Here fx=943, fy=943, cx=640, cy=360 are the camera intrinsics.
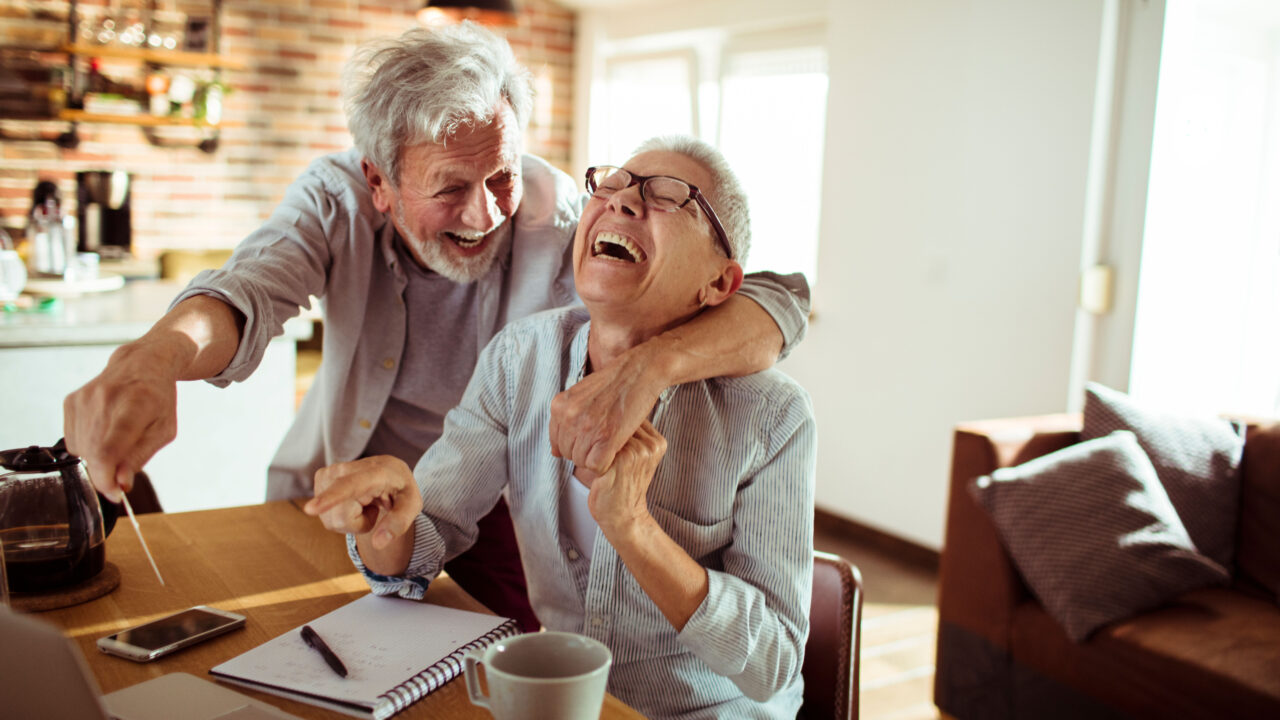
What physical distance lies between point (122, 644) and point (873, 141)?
3.66 meters

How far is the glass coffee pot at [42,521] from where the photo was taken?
3.59ft

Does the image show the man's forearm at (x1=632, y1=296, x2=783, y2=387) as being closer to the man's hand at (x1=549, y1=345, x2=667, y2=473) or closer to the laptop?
the man's hand at (x1=549, y1=345, x2=667, y2=473)

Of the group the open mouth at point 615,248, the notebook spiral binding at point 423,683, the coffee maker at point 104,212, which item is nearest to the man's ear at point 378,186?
the open mouth at point 615,248

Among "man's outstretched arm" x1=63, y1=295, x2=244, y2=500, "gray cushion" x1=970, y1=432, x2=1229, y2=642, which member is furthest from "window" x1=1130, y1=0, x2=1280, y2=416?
"man's outstretched arm" x1=63, y1=295, x2=244, y2=500

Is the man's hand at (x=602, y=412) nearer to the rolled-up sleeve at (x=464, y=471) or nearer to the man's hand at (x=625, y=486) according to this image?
the man's hand at (x=625, y=486)

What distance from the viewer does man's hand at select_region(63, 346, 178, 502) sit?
864 millimetres

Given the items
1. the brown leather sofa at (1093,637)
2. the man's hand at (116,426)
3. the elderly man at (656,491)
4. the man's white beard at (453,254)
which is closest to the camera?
the man's hand at (116,426)

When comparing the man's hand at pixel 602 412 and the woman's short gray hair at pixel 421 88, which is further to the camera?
the woman's short gray hair at pixel 421 88

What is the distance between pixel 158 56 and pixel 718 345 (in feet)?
15.2

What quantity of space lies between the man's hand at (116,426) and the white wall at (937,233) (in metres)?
3.19

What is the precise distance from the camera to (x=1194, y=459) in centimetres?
263

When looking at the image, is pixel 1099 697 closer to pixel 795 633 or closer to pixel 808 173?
pixel 795 633

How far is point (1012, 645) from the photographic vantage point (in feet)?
8.26

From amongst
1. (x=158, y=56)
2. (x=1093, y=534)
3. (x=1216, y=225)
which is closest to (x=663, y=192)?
(x=1093, y=534)
